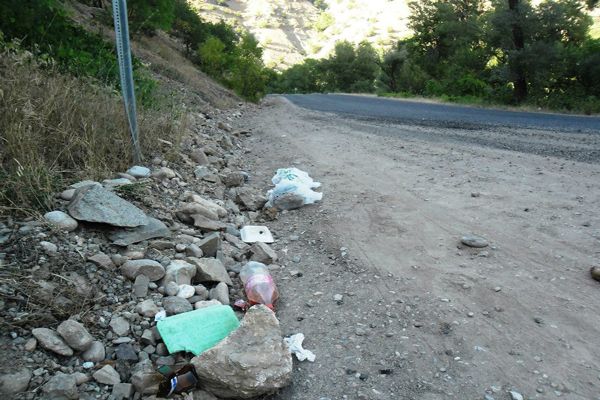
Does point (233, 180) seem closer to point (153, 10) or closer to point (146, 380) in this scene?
point (146, 380)

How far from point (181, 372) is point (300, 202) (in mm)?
2488

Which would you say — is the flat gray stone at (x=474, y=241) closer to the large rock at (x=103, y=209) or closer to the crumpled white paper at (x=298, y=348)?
the crumpled white paper at (x=298, y=348)

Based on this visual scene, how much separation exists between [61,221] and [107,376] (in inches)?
43.6

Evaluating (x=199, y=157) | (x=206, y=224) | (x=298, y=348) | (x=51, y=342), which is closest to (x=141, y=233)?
(x=206, y=224)

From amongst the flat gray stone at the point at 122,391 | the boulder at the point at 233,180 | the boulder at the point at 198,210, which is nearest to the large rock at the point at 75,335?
the flat gray stone at the point at 122,391

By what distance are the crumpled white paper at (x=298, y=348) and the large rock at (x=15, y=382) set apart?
3.76 ft

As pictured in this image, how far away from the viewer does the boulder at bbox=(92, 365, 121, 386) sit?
1.92 meters

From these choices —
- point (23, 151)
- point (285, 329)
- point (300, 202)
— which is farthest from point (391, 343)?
point (23, 151)

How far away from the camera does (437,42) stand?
31.6 meters

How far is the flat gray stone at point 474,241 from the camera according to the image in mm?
3152

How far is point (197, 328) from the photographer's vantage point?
2307mm

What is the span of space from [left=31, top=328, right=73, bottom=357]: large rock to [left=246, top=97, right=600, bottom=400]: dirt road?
1057 millimetres

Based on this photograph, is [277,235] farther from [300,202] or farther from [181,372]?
Result: [181,372]

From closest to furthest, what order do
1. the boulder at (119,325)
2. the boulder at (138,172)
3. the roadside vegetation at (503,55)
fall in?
the boulder at (119,325) < the boulder at (138,172) < the roadside vegetation at (503,55)
